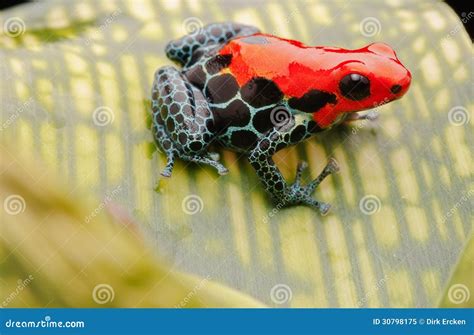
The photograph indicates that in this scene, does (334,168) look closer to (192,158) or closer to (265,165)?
(265,165)

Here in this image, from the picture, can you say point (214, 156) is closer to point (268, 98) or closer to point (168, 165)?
point (168, 165)

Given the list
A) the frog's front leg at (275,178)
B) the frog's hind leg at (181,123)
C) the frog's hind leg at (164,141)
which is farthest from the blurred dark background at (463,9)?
the frog's hind leg at (164,141)

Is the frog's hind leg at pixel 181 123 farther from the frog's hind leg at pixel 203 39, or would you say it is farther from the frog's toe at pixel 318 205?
the frog's toe at pixel 318 205

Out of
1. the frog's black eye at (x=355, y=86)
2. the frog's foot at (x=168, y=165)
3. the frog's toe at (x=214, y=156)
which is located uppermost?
the frog's black eye at (x=355, y=86)

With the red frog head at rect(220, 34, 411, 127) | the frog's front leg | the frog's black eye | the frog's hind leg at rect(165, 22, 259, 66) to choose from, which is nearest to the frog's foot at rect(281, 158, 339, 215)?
the frog's front leg

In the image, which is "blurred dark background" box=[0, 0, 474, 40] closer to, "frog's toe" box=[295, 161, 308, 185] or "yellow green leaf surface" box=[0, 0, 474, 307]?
"yellow green leaf surface" box=[0, 0, 474, 307]

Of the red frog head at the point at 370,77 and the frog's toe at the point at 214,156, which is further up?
the red frog head at the point at 370,77

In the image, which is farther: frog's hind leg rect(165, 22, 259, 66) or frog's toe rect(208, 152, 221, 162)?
frog's hind leg rect(165, 22, 259, 66)
